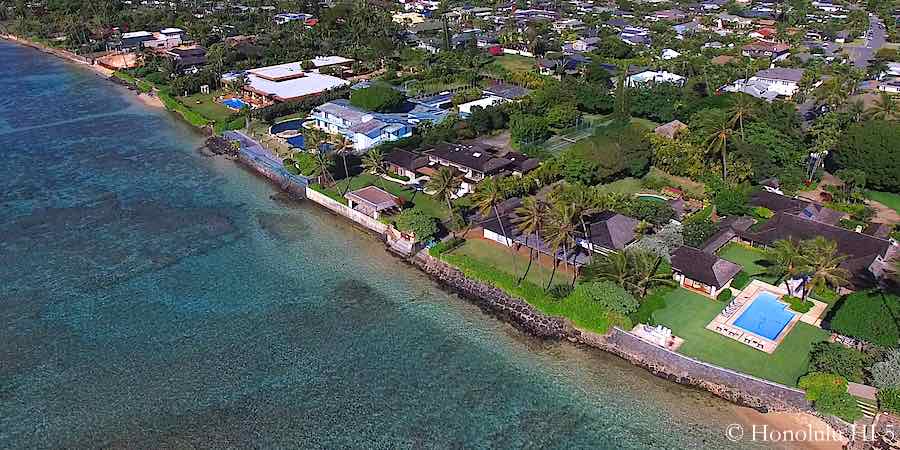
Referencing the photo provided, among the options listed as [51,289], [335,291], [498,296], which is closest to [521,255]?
[498,296]

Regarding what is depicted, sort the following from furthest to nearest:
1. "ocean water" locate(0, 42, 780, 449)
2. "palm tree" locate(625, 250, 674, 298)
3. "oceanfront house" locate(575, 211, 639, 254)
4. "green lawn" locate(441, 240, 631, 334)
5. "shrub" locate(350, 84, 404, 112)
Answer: "shrub" locate(350, 84, 404, 112), "oceanfront house" locate(575, 211, 639, 254), "palm tree" locate(625, 250, 674, 298), "green lawn" locate(441, 240, 631, 334), "ocean water" locate(0, 42, 780, 449)

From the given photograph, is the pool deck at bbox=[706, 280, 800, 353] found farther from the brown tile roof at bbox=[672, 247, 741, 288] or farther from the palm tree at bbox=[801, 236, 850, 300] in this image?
the palm tree at bbox=[801, 236, 850, 300]

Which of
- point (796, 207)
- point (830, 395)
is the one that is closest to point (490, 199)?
point (830, 395)

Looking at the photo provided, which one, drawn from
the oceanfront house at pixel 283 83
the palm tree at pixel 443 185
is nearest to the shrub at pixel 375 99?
the oceanfront house at pixel 283 83

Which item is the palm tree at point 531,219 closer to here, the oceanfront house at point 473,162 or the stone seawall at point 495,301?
the stone seawall at point 495,301

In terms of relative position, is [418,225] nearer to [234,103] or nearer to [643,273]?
[643,273]

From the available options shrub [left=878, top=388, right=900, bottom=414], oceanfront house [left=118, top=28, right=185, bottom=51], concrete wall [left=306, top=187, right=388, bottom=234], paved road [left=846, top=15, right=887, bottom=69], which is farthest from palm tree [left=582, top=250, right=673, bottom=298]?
oceanfront house [left=118, top=28, right=185, bottom=51]

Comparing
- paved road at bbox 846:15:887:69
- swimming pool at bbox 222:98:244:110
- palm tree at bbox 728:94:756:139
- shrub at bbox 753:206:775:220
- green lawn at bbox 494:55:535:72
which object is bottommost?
paved road at bbox 846:15:887:69
